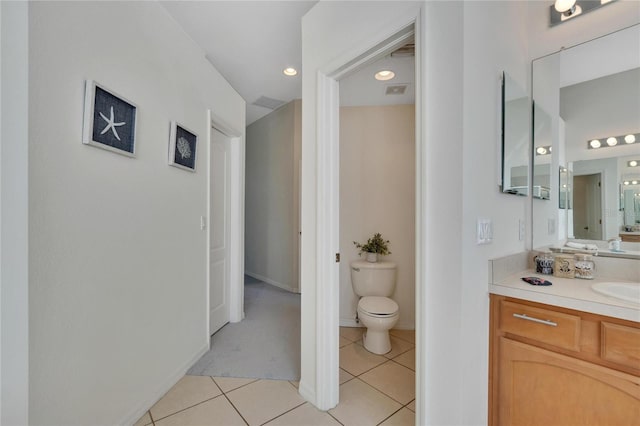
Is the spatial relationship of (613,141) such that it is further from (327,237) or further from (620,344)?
(327,237)

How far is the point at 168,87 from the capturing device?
1.87 meters

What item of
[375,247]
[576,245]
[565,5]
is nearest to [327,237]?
[375,247]

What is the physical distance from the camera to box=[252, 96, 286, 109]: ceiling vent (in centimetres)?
359

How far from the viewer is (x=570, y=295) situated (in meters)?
1.13

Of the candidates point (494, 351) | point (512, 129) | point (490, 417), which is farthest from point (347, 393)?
point (512, 129)

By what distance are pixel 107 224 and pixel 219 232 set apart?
1364 mm

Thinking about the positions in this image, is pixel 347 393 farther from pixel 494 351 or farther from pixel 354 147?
pixel 354 147

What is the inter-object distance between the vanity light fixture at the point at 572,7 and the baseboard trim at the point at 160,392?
3291mm

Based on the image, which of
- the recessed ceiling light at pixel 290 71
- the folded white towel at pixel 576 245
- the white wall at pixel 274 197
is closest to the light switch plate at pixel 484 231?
the folded white towel at pixel 576 245

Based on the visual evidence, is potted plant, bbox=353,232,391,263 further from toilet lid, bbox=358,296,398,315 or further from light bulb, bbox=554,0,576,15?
light bulb, bbox=554,0,576,15

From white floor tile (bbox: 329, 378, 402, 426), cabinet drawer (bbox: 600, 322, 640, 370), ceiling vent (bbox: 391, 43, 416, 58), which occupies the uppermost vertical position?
ceiling vent (bbox: 391, 43, 416, 58)

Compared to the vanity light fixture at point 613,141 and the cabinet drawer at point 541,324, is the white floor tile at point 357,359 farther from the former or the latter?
the vanity light fixture at point 613,141

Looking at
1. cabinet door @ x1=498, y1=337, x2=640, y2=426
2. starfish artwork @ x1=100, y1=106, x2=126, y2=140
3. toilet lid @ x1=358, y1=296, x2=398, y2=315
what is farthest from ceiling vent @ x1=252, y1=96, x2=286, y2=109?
cabinet door @ x1=498, y1=337, x2=640, y2=426

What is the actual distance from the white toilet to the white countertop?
3.52 feet
